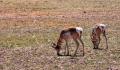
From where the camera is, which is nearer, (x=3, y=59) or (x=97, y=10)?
(x=3, y=59)

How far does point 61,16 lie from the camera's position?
139 ft

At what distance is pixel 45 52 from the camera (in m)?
21.7

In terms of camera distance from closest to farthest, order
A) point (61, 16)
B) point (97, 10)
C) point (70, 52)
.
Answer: point (70, 52), point (61, 16), point (97, 10)

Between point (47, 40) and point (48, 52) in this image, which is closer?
point (48, 52)

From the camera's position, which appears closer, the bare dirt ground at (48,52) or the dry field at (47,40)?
the bare dirt ground at (48,52)

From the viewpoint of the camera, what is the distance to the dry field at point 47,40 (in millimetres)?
18422

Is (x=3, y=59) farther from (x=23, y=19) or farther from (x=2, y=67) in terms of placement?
(x=23, y=19)

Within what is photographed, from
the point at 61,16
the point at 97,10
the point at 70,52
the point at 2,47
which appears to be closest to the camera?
the point at 70,52

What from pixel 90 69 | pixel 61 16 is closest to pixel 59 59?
pixel 90 69

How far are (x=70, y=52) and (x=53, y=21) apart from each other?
54.3 ft

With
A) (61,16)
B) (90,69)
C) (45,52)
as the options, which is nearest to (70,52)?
(45,52)

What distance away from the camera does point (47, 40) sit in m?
26.1

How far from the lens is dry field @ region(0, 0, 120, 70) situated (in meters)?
18.4

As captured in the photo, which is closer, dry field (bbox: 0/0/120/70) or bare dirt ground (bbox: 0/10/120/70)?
bare dirt ground (bbox: 0/10/120/70)
